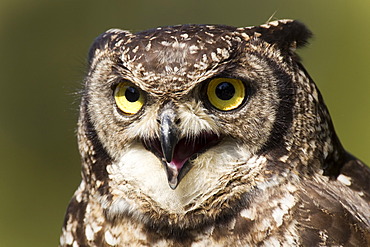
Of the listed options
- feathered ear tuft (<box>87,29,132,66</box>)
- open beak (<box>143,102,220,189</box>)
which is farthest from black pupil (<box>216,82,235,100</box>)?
Result: feathered ear tuft (<box>87,29,132,66</box>)

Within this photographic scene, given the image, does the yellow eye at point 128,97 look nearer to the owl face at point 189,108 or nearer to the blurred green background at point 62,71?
the owl face at point 189,108

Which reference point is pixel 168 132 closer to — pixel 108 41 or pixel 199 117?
pixel 199 117

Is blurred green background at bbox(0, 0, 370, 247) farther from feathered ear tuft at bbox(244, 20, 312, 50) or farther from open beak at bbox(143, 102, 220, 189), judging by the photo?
open beak at bbox(143, 102, 220, 189)

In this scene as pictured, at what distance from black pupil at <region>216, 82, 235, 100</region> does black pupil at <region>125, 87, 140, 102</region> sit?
1.01 feet

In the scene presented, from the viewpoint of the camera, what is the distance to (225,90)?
277 centimetres

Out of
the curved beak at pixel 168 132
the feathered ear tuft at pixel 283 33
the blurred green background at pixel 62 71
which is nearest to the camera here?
the curved beak at pixel 168 132

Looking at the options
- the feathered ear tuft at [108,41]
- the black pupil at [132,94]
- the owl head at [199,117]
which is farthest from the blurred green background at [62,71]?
the black pupil at [132,94]

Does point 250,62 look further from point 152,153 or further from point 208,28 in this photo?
point 152,153

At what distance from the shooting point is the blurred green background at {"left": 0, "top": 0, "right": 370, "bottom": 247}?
7590 millimetres

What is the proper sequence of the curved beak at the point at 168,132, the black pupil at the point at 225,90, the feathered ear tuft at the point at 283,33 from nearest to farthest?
the curved beak at the point at 168,132 → the black pupil at the point at 225,90 → the feathered ear tuft at the point at 283,33

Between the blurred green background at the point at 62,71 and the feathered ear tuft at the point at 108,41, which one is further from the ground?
the feathered ear tuft at the point at 108,41

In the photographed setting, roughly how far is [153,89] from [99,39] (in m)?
0.56

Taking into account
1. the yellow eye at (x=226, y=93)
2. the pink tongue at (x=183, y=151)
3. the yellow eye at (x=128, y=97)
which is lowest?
the pink tongue at (x=183, y=151)

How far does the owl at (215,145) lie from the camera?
108 inches
